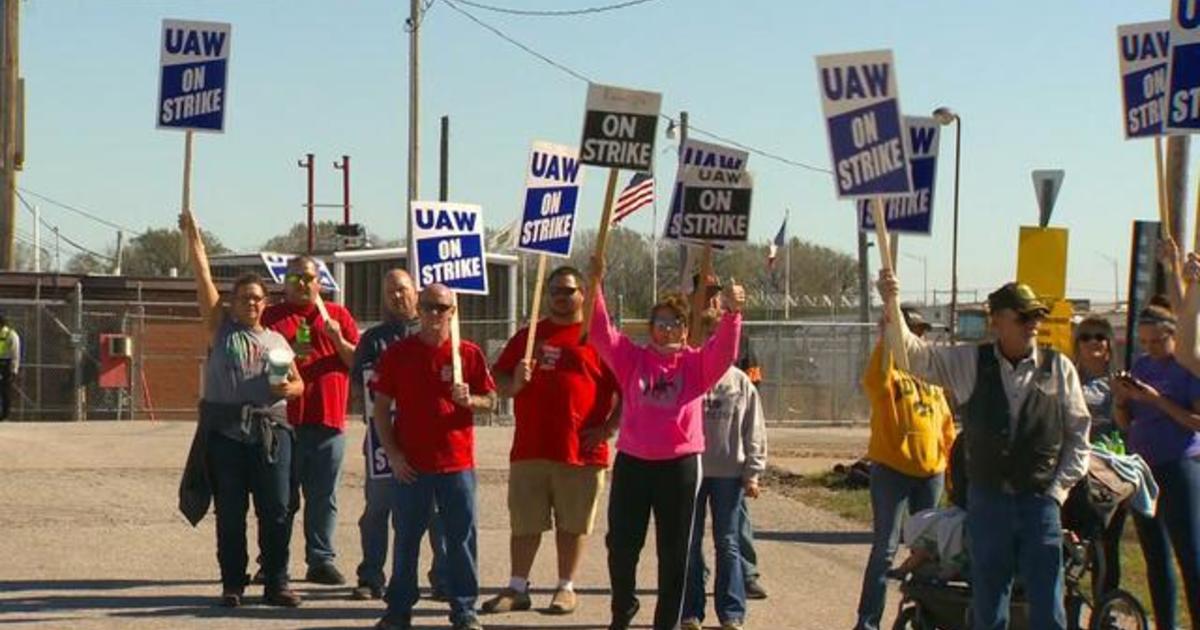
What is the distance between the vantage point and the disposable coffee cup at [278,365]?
1098 centimetres

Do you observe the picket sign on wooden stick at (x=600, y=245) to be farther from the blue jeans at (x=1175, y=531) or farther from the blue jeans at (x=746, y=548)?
the blue jeans at (x=1175, y=531)

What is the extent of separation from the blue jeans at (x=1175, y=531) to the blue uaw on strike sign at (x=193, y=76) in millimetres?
6203

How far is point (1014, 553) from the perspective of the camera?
8328 mm

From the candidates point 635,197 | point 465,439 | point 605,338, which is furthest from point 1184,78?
point 635,197

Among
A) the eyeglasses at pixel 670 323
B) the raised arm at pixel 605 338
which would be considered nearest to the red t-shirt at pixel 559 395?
the raised arm at pixel 605 338

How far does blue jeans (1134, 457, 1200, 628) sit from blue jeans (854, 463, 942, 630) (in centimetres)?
107

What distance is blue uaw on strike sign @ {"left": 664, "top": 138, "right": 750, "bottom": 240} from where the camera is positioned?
1243cm

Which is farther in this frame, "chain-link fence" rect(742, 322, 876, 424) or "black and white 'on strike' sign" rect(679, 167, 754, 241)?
"chain-link fence" rect(742, 322, 876, 424)

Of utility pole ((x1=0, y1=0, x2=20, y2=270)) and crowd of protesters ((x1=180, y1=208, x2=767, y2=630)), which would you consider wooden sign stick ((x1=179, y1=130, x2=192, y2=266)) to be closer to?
crowd of protesters ((x1=180, y1=208, x2=767, y2=630))

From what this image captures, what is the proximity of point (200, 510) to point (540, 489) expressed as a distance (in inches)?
78.3

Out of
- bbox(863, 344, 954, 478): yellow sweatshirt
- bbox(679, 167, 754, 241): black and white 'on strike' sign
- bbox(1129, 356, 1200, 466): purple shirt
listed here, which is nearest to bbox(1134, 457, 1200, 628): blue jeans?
bbox(1129, 356, 1200, 466): purple shirt

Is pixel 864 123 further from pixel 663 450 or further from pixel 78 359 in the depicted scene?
pixel 78 359

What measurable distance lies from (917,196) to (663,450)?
301 cm

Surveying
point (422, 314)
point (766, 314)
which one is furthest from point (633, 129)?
point (766, 314)
